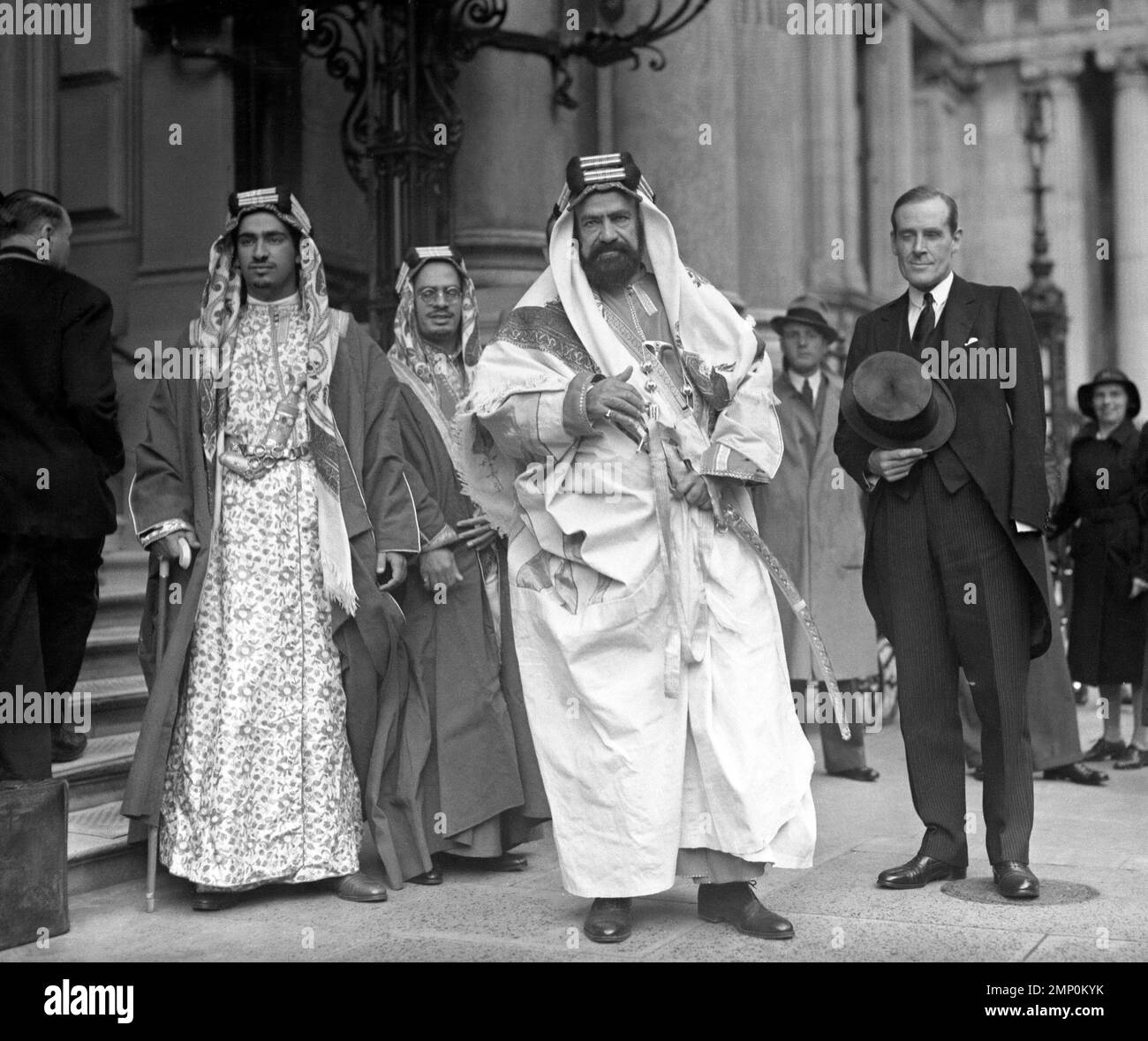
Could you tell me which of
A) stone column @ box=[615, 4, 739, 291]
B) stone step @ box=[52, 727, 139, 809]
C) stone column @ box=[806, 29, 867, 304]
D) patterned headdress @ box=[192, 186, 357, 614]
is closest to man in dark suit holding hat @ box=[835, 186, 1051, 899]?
patterned headdress @ box=[192, 186, 357, 614]

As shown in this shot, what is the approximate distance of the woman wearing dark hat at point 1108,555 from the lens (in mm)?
7910

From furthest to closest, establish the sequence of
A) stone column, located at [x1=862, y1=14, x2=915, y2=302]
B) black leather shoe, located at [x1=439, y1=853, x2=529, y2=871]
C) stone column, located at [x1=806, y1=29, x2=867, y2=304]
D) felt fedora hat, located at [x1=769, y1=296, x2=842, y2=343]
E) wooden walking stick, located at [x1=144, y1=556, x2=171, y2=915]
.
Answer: stone column, located at [x1=862, y1=14, x2=915, y2=302] < stone column, located at [x1=806, y1=29, x2=867, y2=304] < felt fedora hat, located at [x1=769, y1=296, x2=842, y2=343] < black leather shoe, located at [x1=439, y1=853, x2=529, y2=871] < wooden walking stick, located at [x1=144, y1=556, x2=171, y2=915]

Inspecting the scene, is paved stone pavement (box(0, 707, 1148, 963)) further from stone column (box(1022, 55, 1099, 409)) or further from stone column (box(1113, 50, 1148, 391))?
stone column (box(1022, 55, 1099, 409))

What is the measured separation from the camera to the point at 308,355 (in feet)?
17.0

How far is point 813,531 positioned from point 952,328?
8.59ft

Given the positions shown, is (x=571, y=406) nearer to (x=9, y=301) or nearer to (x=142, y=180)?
(x=9, y=301)

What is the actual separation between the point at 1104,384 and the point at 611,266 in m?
4.24

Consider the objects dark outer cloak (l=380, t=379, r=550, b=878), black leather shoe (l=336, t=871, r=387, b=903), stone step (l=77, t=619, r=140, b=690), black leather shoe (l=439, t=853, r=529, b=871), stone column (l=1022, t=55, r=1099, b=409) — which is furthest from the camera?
stone column (l=1022, t=55, r=1099, b=409)

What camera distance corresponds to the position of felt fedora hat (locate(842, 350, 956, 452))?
16.0 feet

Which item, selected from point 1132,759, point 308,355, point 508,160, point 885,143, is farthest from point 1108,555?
point 885,143

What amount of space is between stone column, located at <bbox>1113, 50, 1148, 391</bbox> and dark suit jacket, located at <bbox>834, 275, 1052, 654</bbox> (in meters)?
20.5

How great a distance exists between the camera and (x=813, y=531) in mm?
7586

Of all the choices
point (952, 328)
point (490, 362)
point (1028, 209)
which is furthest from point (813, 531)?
point (1028, 209)
